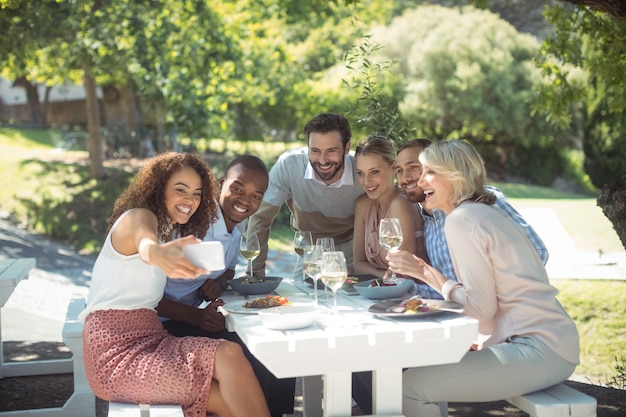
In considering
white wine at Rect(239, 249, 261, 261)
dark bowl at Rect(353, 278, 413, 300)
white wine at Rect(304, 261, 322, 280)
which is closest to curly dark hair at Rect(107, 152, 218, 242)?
white wine at Rect(239, 249, 261, 261)

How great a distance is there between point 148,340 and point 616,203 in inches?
145

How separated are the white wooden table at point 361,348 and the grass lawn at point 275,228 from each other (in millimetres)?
3381

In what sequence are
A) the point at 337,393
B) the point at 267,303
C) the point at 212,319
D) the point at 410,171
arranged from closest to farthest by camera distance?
the point at 337,393 → the point at 267,303 → the point at 212,319 → the point at 410,171

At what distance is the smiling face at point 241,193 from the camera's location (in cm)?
448

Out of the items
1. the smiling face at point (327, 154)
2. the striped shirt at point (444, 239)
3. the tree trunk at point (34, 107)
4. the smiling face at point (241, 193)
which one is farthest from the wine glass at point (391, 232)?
the tree trunk at point (34, 107)

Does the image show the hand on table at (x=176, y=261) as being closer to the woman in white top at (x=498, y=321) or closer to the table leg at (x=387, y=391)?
the table leg at (x=387, y=391)

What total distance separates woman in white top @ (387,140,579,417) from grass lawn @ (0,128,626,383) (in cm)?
288

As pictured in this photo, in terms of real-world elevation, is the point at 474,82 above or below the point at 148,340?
above

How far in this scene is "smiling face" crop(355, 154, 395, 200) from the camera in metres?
4.71

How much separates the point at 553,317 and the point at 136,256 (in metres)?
1.91

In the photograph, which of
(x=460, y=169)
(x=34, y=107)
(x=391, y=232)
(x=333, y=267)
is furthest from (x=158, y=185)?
(x=34, y=107)

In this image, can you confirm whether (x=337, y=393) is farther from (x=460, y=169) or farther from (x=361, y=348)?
(x=460, y=169)

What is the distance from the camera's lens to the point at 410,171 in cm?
465

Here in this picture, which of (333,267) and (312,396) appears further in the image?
(312,396)
